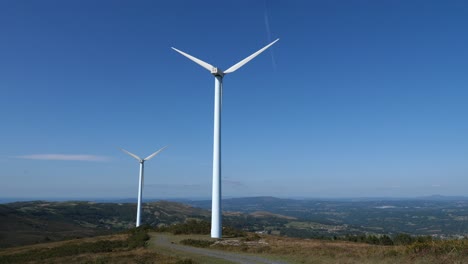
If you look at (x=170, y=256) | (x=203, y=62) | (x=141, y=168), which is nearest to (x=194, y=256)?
→ (x=170, y=256)

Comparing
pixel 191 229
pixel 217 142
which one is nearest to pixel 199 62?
pixel 217 142

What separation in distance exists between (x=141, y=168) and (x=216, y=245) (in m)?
45.8

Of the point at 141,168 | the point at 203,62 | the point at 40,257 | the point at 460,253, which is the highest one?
the point at 203,62

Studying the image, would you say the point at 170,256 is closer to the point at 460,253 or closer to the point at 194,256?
the point at 194,256

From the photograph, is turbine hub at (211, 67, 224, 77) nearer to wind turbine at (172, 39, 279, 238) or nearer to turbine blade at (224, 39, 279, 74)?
wind turbine at (172, 39, 279, 238)

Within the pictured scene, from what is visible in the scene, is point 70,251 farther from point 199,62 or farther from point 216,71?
point 199,62

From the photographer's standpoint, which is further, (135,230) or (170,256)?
(135,230)

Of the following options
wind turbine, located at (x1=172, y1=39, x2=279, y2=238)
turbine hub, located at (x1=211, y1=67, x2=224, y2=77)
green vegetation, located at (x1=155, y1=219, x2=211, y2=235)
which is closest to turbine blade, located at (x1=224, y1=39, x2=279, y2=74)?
wind turbine, located at (x1=172, y1=39, x2=279, y2=238)

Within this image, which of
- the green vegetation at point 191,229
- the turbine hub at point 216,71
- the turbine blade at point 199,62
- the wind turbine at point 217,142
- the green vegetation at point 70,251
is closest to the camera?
the green vegetation at point 70,251

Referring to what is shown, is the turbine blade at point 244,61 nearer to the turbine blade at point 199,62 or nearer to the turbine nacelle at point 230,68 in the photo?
the turbine nacelle at point 230,68

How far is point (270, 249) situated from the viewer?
33.2 metres

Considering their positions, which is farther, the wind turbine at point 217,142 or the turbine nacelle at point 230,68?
the turbine nacelle at point 230,68

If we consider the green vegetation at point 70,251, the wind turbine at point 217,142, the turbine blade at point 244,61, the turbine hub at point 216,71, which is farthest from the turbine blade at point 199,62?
the green vegetation at point 70,251

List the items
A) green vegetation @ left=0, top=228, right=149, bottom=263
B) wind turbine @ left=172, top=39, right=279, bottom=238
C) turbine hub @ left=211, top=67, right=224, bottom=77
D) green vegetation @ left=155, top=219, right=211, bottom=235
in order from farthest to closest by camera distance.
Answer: green vegetation @ left=155, top=219, right=211, bottom=235 < turbine hub @ left=211, top=67, right=224, bottom=77 < wind turbine @ left=172, top=39, right=279, bottom=238 < green vegetation @ left=0, top=228, right=149, bottom=263
